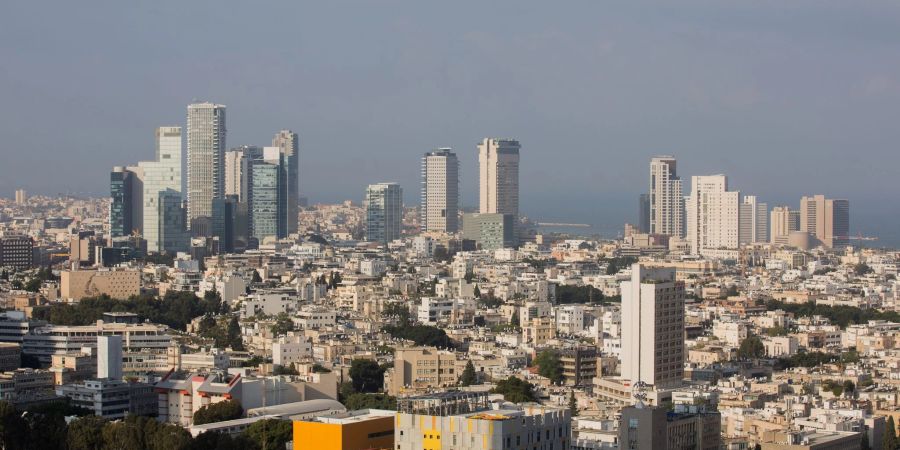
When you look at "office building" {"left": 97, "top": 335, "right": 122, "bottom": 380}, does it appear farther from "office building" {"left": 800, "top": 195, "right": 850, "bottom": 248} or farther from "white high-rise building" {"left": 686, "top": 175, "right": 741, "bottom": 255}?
"office building" {"left": 800, "top": 195, "right": 850, "bottom": 248}

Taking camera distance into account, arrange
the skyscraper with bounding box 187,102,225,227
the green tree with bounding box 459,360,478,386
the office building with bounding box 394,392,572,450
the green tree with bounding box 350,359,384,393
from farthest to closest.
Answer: the skyscraper with bounding box 187,102,225,227 < the green tree with bounding box 459,360,478,386 < the green tree with bounding box 350,359,384,393 < the office building with bounding box 394,392,572,450

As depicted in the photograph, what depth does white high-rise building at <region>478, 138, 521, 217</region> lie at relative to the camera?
310ft

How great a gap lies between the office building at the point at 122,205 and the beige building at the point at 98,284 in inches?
1073

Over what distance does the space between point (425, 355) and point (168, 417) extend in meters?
6.92

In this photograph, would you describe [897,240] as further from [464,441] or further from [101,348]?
[464,441]

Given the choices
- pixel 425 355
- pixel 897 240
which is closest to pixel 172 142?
pixel 897 240

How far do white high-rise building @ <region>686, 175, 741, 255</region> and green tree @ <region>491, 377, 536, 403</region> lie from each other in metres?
55.6

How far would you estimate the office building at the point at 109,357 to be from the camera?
29078mm

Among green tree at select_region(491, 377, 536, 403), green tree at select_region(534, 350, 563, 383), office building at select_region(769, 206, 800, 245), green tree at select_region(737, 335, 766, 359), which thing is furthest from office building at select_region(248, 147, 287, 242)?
green tree at select_region(491, 377, 536, 403)

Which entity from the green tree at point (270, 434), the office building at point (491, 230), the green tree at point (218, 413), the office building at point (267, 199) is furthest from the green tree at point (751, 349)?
the office building at point (267, 199)

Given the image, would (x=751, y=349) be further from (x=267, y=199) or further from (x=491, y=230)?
(x=267, y=199)

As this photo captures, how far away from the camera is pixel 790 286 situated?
56531mm

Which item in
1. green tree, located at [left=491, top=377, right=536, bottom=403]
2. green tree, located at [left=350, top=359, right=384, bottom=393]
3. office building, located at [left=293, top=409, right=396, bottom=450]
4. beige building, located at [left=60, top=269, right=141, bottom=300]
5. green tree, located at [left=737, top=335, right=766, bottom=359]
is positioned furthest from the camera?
beige building, located at [left=60, top=269, right=141, bottom=300]

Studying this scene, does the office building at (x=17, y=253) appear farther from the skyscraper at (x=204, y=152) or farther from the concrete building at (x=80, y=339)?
the concrete building at (x=80, y=339)
